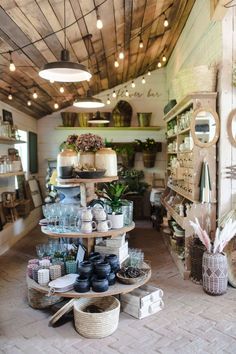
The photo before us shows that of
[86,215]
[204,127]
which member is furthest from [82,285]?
[204,127]

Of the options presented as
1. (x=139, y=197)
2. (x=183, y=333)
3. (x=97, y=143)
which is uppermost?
(x=97, y=143)

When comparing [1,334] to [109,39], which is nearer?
[1,334]

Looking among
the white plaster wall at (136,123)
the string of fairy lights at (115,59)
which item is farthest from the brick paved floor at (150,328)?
the white plaster wall at (136,123)

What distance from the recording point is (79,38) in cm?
401

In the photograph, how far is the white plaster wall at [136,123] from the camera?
26.3ft

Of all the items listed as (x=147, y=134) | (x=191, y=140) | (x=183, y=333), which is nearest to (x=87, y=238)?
(x=183, y=333)

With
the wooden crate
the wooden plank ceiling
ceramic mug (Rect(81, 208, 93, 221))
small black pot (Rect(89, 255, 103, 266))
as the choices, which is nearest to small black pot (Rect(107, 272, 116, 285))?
small black pot (Rect(89, 255, 103, 266))

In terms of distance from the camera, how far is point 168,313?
3.07 meters

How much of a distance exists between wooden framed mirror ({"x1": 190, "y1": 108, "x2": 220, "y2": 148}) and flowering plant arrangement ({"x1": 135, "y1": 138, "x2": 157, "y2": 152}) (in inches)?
144

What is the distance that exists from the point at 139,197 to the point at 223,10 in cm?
473

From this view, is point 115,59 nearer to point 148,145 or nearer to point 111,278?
point 148,145

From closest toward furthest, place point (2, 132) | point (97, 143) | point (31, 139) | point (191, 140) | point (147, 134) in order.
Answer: point (97, 143), point (191, 140), point (2, 132), point (31, 139), point (147, 134)

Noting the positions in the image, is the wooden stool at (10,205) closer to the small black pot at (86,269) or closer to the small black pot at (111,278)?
the small black pot at (86,269)

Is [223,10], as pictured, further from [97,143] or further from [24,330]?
[24,330]
